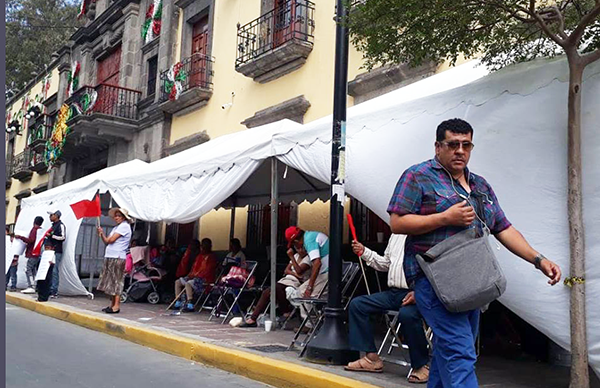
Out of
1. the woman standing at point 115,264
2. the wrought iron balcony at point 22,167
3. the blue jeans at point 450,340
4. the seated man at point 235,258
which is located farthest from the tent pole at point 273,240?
the wrought iron balcony at point 22,167

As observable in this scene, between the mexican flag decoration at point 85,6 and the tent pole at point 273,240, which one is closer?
the tent pole at point 273,240

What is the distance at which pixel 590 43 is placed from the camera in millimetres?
4227

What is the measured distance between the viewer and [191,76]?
1452 cm

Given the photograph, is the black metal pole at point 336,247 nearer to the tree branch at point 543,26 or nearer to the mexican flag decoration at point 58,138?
the tree branch at point 543,26

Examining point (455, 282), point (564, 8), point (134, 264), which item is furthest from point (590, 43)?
point (134, 264)

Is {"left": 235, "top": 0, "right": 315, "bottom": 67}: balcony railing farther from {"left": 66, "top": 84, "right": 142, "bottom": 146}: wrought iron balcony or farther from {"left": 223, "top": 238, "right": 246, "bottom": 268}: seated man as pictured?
{"left": 66, "top": 84, "right": 142, "bottom": 146}: wrought iron balcony

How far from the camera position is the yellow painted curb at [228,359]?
15.4 feet

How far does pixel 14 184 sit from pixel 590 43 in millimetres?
27426

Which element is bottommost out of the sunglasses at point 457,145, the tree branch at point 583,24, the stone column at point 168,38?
the sunglasses at point 457,145

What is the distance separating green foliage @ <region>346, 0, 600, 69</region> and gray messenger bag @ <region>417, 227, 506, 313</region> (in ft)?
5.72

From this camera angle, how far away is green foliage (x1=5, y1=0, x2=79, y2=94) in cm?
3300

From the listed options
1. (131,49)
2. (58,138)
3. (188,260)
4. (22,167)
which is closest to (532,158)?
(188,260)

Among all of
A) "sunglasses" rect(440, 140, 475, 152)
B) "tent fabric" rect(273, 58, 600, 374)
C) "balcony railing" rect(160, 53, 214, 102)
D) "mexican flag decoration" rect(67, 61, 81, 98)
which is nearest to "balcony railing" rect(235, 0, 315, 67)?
"balcony railing" rect(160, 53, 214, 102)

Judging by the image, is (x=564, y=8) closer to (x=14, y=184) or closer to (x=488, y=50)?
(x=488, y=50)
